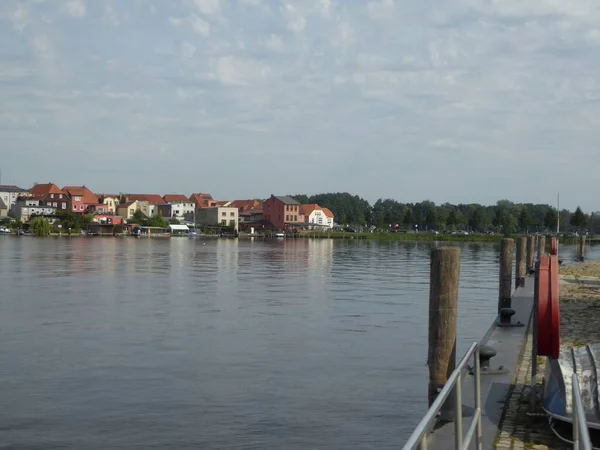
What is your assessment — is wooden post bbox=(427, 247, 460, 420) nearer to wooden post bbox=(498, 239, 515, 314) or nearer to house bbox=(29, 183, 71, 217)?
wooden post bbox=(498, 239, 515, 314)

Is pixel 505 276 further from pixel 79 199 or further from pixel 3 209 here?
pixel 3 209

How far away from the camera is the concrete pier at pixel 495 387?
10031 millimetres

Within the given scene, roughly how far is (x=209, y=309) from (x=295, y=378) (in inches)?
535

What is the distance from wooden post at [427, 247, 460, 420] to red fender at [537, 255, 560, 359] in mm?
1211

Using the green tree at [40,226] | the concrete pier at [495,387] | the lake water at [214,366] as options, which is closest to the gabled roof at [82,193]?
the green tree at [40,226]

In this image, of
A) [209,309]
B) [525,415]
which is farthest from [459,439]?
[209,309]

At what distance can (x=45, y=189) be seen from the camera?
190750 mm

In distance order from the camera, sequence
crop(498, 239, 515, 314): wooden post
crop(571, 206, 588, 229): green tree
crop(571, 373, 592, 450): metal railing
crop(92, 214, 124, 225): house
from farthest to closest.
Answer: crop(92, 214, 124, 225): house → crop(571, 206, 588, 229): green tree → crop(498, 239, 515, 314): wooden post → crop(571, 373, 592, 450): metal railing

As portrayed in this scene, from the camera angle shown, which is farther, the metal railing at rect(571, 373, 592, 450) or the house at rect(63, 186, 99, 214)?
the house at rect(63, 186, 99, 214)

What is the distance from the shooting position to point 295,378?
1792 cm

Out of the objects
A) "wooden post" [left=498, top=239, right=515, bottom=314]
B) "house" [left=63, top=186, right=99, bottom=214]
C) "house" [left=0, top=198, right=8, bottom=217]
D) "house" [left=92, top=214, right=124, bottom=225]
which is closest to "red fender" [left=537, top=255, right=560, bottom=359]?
"wooden post" [left=498, top=239, right=515, bottom=314]

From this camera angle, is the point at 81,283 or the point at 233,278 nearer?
the point at 81,283

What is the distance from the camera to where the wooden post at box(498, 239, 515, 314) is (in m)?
25.7

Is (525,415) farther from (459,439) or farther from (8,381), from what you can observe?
(8,381)
